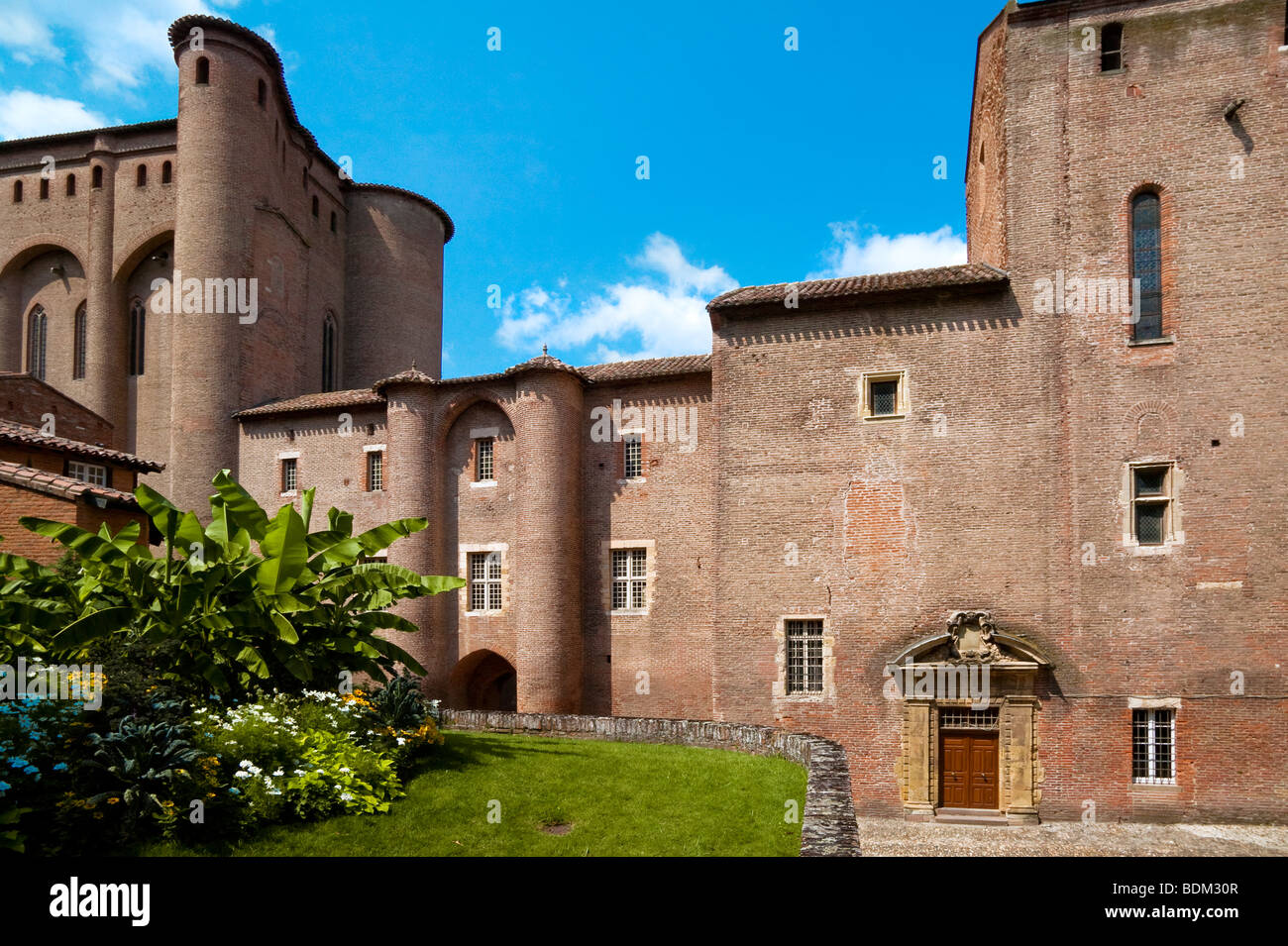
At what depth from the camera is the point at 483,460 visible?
27609 mm

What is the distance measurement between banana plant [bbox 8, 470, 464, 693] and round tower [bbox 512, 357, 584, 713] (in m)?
10.5

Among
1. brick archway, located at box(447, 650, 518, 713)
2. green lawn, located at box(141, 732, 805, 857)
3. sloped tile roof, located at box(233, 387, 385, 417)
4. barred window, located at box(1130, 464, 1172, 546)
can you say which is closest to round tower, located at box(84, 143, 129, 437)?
sloped tile roof, located at box(233, 387, 385, 417)

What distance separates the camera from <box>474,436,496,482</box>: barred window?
90.1ft

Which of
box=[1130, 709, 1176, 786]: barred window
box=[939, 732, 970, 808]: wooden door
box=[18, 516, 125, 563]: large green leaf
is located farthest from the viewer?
box=[939, 732, 970, 808]: wooden door

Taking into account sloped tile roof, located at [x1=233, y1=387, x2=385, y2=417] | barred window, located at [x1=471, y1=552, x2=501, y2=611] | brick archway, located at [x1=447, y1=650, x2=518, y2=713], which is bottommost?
brick archway, located at [x1=447, y1=650, x2=518, y2=713]

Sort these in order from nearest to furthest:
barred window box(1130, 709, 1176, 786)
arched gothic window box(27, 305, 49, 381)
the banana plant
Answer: the banana plant, barred window box(1130, 709, 1176, 786), arched gothic window box(27, 305, 49, 381)

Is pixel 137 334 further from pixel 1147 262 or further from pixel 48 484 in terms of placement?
pixel 1147 262

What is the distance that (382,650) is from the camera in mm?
14953

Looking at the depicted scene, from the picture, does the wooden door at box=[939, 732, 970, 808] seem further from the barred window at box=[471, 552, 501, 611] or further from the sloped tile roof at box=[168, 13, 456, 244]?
the sloped tile roof at box=[168, 13, 456, 244]

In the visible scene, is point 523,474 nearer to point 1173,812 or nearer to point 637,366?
point 637,366

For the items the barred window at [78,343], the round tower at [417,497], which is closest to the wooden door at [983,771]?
the round tower at [417,497]

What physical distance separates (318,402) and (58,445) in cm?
987

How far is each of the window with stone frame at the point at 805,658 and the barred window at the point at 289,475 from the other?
18.7 meters
